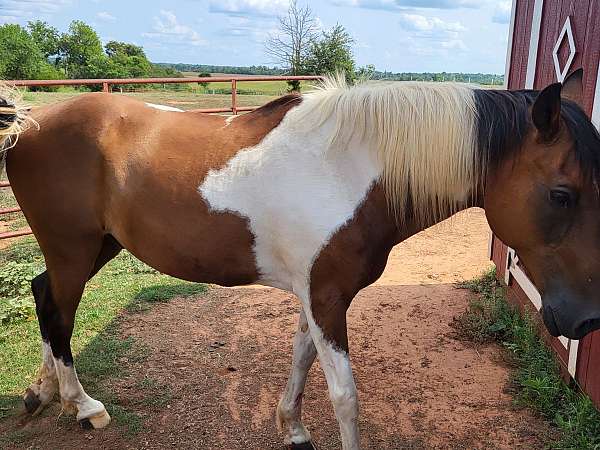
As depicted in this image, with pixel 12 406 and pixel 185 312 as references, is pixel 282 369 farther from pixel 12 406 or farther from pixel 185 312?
pixel 12 406

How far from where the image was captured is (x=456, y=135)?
202 centimetres

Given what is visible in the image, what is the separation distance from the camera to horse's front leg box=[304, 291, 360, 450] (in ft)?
7.20

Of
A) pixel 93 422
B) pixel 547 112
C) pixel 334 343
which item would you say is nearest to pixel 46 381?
pixel 93 422

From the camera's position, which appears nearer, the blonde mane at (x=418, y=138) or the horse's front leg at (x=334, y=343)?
the blonde mane at (x=418, y=138)

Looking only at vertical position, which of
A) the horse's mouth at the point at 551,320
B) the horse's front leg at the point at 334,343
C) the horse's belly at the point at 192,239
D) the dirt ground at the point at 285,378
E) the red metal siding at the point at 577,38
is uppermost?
the red metal siding at the point at 577,38

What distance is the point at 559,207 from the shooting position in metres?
1.88

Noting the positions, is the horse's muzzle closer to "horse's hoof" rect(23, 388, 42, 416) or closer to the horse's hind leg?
the horse's hind leg

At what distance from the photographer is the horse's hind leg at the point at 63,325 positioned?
270 cm

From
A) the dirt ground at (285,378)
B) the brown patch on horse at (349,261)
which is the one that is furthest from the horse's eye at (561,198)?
the dirt ground at (285,378)

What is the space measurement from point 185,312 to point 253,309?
1.87ft

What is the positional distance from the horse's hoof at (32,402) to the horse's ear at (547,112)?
9.60 ft

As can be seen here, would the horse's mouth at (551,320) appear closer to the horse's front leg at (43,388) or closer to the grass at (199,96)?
the horse's front leg at (43,388)

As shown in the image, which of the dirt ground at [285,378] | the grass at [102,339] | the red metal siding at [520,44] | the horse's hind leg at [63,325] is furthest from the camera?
the red metal siding at [520,44]

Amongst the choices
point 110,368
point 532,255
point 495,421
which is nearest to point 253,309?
point 110,368
